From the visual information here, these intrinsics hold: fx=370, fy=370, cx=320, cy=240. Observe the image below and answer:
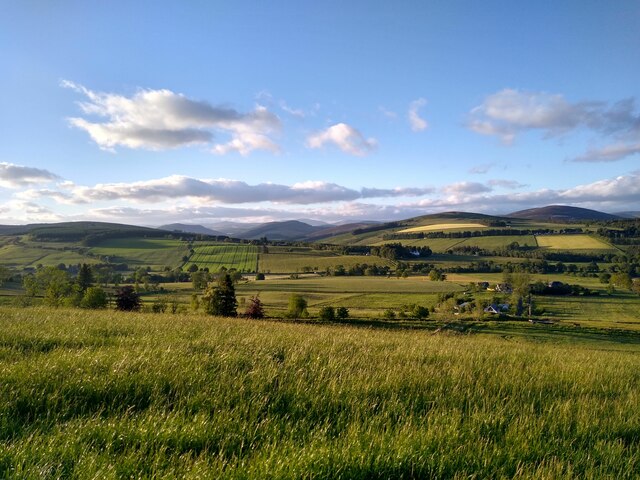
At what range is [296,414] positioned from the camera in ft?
14.6

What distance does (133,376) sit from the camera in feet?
16.2

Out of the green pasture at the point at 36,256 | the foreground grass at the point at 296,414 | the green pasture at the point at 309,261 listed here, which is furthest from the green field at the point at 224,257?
the foreground grass at the point at 296,414

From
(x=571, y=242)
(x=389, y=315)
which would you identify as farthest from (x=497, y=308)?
(x=571, y=242)

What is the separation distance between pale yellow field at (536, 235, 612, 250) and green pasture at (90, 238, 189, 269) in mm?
129467

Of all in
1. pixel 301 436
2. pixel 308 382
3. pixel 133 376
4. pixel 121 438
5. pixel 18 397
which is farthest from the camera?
pixel 308 382

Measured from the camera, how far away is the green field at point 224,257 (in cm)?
11156

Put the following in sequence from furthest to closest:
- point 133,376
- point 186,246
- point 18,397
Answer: point 186,246 → point 133,376 → point 18,397

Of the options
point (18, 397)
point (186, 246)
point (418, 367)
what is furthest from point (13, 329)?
point (186, 246)

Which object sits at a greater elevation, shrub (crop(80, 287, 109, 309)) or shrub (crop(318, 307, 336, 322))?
shrub (crop(80, 287, 109, 309))

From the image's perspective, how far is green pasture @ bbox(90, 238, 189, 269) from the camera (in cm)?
11600

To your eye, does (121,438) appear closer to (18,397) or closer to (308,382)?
(18,397)

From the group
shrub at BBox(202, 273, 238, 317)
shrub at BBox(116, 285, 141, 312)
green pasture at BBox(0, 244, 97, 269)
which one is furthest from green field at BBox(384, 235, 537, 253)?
shrub at BBox(116, 285, 141, 312)

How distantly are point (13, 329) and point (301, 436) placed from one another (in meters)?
7.74

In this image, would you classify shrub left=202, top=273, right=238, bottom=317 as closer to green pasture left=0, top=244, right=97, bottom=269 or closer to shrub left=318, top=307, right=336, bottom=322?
shrub left=318, top=307, right=336, bottom=322
